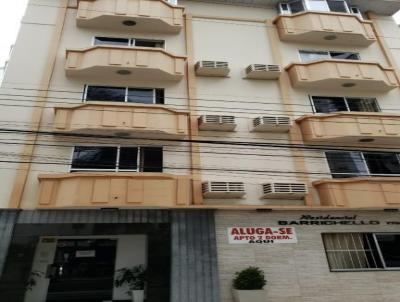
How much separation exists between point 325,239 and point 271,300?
2.54 meters

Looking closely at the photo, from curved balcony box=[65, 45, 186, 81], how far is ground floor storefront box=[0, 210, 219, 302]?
4948mm

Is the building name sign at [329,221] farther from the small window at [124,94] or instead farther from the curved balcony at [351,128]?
the small window at [124,94]

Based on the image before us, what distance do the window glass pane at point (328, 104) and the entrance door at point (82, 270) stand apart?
29.4 ft

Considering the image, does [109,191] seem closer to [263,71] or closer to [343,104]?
[263,71]

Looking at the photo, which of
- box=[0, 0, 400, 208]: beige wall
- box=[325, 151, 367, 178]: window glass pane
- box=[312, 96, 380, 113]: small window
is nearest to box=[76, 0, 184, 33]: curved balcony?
box=[0, 0, 400, 208]: beige wall

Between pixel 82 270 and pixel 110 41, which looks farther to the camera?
pixel 110 41

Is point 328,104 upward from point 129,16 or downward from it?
downward

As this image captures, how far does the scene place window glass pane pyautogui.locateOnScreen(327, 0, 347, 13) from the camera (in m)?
14.0

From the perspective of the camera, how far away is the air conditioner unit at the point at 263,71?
441 inches

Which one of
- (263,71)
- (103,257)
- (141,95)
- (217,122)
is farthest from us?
(263,71)

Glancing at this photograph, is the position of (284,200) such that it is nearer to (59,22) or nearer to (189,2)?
(189,2)

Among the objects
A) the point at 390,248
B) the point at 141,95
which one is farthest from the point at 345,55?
the point at 141,95

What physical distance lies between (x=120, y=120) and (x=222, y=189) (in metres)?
3.76

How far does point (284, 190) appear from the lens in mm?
8969
